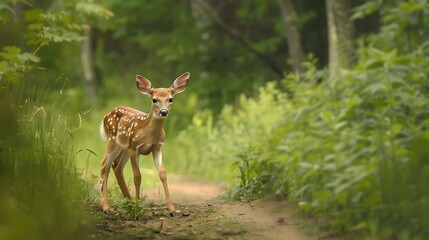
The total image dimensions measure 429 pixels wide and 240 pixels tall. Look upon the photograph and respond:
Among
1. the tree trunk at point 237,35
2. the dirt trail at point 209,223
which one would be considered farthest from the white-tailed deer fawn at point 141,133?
the tree trunk at point 237,35

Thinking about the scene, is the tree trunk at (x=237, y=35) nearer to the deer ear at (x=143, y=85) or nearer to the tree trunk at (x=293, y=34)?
the tree trunk at (x=293, y=34)

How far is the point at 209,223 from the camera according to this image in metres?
6.45

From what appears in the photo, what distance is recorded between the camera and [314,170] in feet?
19.2

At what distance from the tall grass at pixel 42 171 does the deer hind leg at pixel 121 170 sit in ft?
2.12

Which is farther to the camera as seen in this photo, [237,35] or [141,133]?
[237,35]

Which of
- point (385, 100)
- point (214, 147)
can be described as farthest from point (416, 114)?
point (214, 147)

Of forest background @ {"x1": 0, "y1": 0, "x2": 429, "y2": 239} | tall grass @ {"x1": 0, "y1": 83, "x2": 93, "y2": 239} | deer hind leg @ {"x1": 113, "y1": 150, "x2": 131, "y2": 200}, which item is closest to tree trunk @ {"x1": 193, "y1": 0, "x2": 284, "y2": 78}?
forest background @ {"x1": 0, "y1": 0, "x2": 429, "y2": 239}

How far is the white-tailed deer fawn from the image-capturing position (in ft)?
22.6

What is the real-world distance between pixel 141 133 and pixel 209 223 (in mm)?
1157

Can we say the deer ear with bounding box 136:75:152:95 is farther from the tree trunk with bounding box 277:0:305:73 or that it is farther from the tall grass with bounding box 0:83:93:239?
the tree trunk with bounding box 277:0:305:73

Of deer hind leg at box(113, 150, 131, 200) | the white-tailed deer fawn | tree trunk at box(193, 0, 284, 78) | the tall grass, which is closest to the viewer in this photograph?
the tall grass

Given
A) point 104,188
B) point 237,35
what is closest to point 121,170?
point 104,188

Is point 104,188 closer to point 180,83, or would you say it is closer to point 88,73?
point 180,83

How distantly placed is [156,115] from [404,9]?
4758 millimetres
